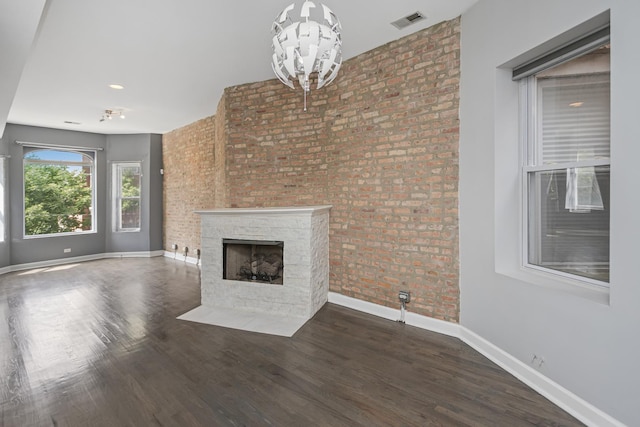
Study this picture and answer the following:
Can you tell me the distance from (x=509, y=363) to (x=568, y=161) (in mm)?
1589

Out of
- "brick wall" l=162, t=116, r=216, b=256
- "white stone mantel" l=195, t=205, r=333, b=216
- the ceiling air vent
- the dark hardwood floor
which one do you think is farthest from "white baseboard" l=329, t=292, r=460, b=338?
"brick wall" l=162, t=116, r=216, b=256

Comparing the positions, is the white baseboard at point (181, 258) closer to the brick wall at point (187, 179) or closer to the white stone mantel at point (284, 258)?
the brick wall at point (187, 179)

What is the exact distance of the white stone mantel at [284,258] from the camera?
366 centimetres

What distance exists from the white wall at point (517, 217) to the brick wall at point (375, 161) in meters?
0.21

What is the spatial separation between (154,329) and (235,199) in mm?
2105

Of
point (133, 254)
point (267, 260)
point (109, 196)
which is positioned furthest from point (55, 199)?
point (267, 260)

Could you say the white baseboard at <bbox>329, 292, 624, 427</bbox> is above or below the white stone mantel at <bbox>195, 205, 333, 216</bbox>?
below

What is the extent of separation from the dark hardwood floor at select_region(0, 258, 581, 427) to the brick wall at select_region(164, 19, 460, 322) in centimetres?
57

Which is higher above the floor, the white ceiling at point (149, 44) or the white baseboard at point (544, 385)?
the white ceiling at point (149, 44)

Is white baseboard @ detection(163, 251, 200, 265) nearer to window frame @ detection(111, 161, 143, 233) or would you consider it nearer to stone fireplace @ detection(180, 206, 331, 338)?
window frame @ detection(111, 161, 143, 233)

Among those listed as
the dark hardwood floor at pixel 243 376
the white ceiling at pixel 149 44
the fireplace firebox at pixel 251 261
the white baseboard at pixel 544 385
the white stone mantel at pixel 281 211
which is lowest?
the dark hardwood floor at pixel 243 376

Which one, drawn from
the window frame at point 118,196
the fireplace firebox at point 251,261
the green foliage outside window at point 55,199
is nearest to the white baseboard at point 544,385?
the fireplace firebox at point 251,261

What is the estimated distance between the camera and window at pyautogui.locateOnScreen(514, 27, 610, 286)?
212cm

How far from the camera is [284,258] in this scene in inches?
148
